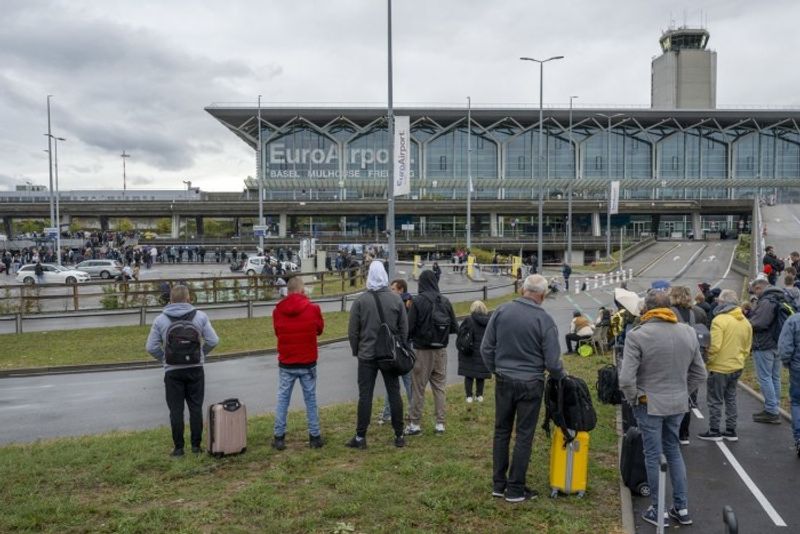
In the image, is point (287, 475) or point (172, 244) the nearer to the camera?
point (287, 475)

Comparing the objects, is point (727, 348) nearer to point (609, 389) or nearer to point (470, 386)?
point (609, 389)

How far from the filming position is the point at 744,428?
8258 mm

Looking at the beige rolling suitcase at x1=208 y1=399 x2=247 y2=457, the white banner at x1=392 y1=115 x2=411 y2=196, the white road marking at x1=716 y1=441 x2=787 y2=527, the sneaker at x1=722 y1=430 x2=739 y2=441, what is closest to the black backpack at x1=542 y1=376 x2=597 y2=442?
the white road marking at x1=716 y1=441 x2=787 y2=527

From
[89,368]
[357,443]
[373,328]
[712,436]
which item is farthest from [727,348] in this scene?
[89,368]

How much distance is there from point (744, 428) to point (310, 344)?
17.5 feet

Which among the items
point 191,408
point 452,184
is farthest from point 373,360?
point 452,184

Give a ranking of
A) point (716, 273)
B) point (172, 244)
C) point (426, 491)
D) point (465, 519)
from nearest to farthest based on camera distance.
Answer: point (465, 519) → point (426, 491) → point (716, 273) → point (172, 244)

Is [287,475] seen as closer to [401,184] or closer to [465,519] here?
[465,519]

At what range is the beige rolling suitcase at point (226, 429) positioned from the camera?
6.93m

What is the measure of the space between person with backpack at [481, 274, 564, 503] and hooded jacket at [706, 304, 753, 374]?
287cm

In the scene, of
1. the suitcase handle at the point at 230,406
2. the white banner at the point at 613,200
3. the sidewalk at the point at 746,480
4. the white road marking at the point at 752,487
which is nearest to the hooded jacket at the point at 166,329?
the suitcase handle at the point at 230,406

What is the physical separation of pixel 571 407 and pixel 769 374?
397 centimetres

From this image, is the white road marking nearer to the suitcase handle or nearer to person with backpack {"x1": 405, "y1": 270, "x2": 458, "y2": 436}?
person with backpack {"x1": 405, "y1": 270, "x2": 458, "y2": 436}

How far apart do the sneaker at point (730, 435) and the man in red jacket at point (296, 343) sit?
4594mm
